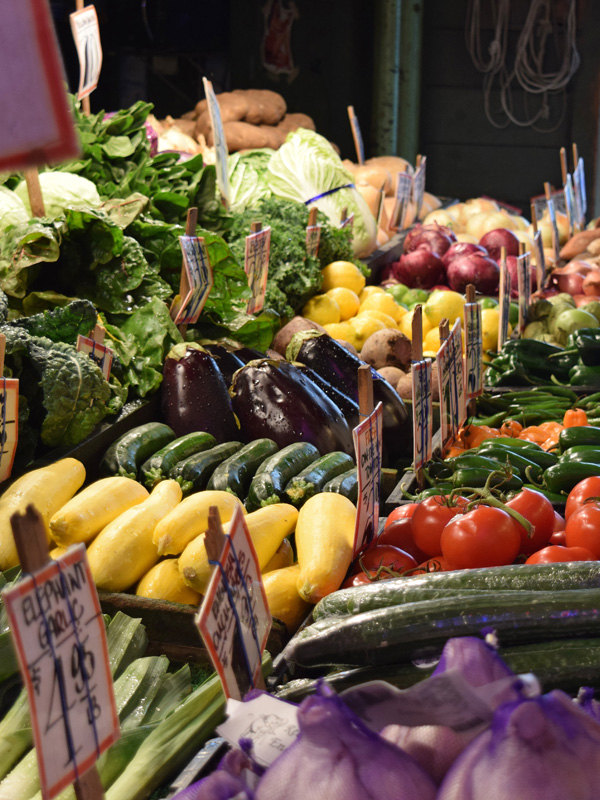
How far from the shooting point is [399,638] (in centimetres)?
157

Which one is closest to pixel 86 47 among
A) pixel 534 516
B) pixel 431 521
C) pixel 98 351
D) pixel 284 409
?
pixel 98 351

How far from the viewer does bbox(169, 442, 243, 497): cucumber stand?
266 cm

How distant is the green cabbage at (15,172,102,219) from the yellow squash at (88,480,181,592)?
1689 mm

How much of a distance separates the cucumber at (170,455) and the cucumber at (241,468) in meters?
0.15

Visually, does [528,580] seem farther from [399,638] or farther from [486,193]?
[486,193]

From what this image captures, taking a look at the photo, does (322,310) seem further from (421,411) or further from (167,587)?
(167,587)

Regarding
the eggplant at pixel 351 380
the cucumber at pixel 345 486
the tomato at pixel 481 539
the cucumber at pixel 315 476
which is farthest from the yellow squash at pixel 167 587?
the eggplant at pixel 351 380

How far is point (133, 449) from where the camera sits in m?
2.77

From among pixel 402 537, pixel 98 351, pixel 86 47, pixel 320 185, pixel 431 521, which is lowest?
pixel 402 537

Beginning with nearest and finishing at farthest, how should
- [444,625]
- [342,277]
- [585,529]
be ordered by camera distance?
[444,625] → [585,529] → [342,277]

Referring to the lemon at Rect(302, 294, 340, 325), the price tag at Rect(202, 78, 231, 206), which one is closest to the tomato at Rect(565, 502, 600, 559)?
the lemon at Rect(302, 294, 340, 325)

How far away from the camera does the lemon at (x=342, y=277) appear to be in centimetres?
492

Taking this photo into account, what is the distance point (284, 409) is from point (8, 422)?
1016 millimetres

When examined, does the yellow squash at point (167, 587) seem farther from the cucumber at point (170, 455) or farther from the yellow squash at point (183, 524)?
the cucumber at point (170, 455)
